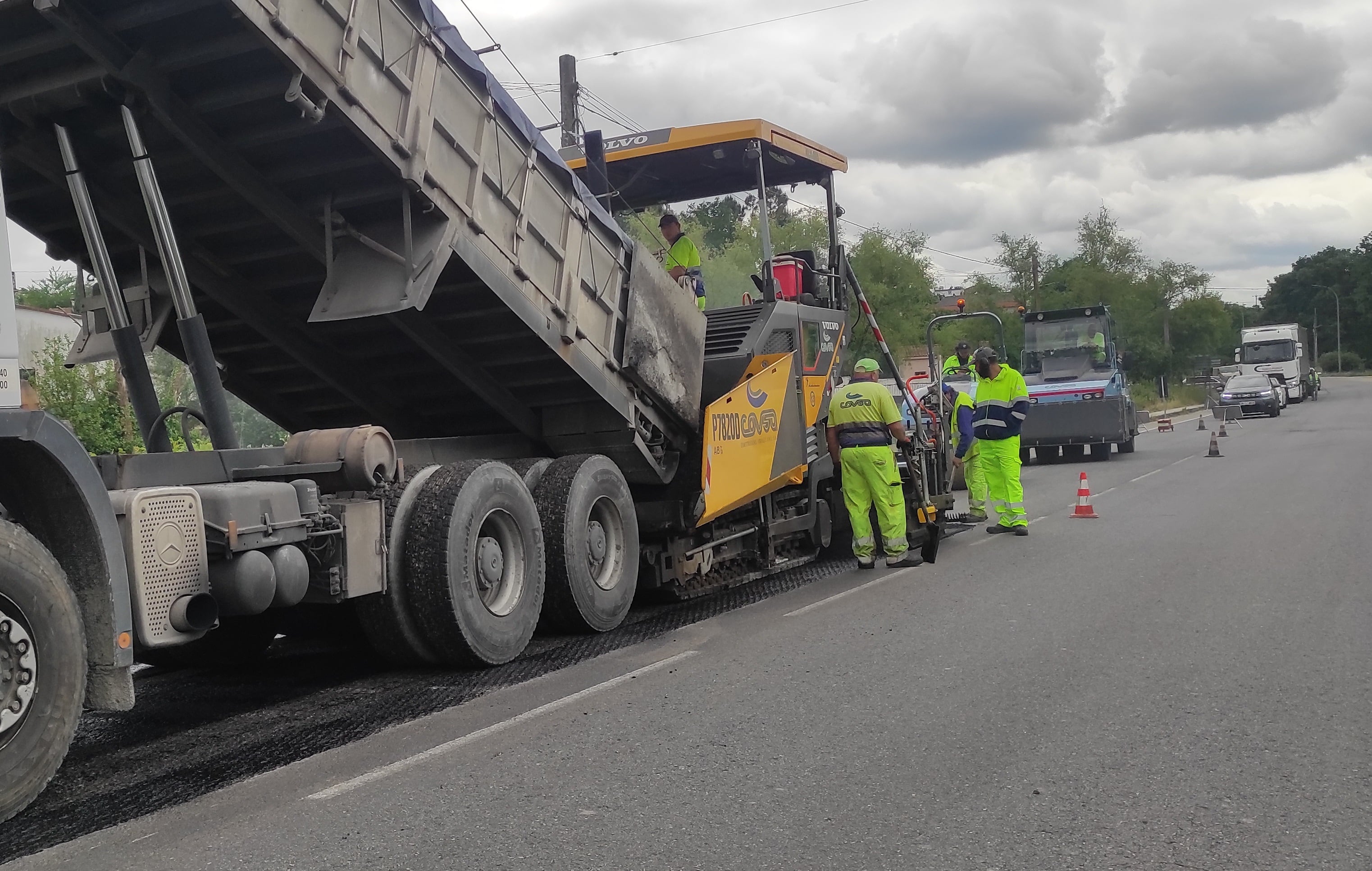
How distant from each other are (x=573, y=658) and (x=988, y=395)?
6010 millimetres

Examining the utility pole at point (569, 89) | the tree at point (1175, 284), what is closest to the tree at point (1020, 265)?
the tree at point (1175, 284)

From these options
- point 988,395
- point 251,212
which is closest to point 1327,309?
point 988,395

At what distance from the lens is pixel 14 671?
388 centimetres

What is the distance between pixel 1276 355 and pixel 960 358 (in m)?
37.4

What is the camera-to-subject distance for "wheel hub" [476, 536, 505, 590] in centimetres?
627

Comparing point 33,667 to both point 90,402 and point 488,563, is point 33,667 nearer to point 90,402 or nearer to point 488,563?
point 488,563

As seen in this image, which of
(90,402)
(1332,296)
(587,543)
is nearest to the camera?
(587,543)

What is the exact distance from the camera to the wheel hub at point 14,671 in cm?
384

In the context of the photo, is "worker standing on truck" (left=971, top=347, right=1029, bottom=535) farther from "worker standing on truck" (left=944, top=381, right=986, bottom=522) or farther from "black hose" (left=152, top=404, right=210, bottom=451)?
"black hose" (left=152, top=404, right=210, bottom=451)

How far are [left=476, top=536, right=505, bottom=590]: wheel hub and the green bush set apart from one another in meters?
110

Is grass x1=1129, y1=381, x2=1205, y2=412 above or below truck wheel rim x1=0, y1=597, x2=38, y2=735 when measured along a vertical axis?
below

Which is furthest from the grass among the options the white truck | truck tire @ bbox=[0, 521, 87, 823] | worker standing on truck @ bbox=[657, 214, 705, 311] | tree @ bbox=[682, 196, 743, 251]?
truck tire @ bbox=[0, 521, 87, 823]

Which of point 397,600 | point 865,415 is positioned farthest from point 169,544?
point 865,415

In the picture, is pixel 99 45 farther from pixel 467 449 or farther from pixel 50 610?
pixel 467 449
